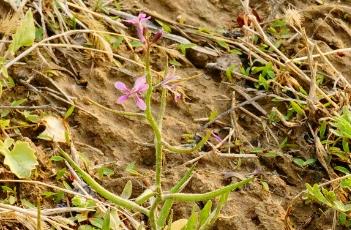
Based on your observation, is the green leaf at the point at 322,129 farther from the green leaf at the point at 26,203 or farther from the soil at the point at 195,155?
the green leaf at the point at 26,203

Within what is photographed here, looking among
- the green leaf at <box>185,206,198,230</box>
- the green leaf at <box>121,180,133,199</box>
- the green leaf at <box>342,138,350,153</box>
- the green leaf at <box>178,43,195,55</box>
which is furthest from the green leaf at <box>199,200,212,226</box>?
the green leaf at <box>178,43,195,55</box>

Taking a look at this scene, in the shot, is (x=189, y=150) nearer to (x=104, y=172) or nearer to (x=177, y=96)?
(x=104, y=172)

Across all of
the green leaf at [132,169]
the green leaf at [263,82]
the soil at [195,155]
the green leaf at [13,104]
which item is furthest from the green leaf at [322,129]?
the green leaf at [13,104]

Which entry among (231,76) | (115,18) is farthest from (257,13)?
(115,18)

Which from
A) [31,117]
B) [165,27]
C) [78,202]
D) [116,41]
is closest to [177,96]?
[116,41]

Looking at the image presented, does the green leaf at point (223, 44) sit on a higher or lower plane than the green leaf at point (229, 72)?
higher

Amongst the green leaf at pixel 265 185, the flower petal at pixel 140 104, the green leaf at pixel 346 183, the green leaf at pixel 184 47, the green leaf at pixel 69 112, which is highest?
the flower petal at pixel 140 104

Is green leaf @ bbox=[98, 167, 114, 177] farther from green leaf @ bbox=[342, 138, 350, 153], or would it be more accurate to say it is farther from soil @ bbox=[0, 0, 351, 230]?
green leaf @ bbox=[342, 138, 350, 153]
